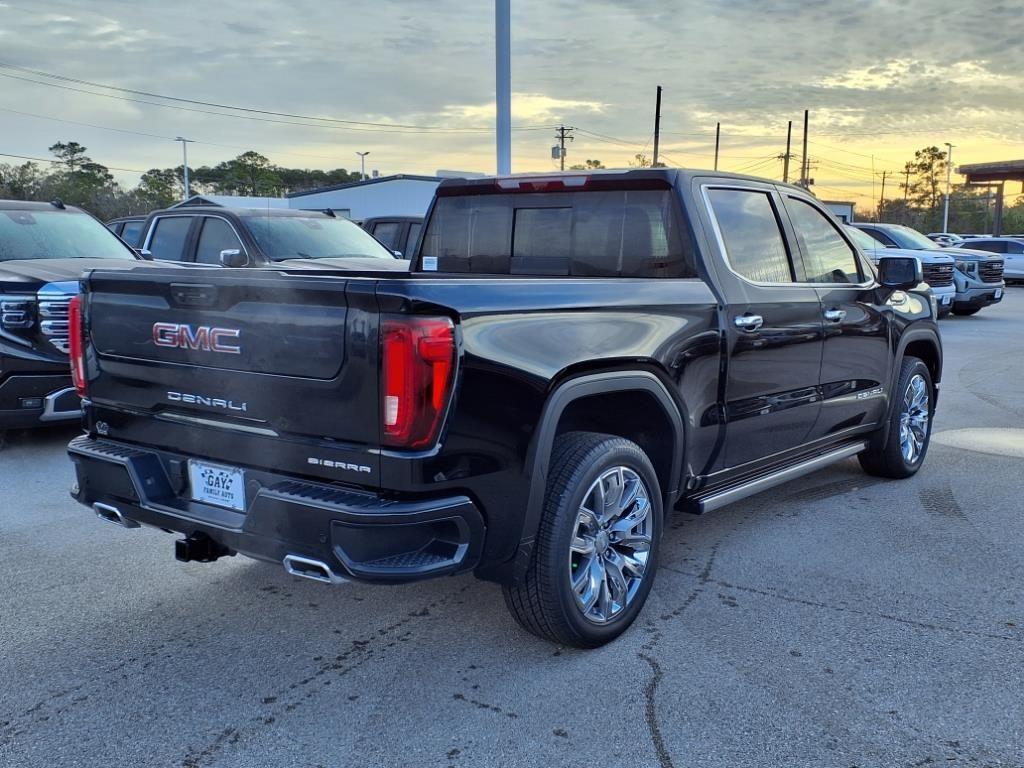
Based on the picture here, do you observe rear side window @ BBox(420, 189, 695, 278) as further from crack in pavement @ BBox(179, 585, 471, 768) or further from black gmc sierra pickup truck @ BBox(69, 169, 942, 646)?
crack in pavement @ BBox(179, 585, 471, 768)

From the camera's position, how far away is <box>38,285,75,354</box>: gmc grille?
6680 millimetres

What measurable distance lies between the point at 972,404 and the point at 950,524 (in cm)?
437

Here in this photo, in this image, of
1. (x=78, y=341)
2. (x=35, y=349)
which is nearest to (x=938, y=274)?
(x=35, y=349)

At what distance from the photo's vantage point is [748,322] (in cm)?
445

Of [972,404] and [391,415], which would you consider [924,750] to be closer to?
[391,415]

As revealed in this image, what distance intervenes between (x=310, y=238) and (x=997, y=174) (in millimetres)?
58464

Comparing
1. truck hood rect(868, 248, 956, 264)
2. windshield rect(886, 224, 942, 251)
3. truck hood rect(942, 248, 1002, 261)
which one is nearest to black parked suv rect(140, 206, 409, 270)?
truck hood rect(868, 248, 956, 264)

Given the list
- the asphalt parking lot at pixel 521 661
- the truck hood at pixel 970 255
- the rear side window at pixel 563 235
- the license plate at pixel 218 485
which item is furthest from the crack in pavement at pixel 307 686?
the truck hood at pixel 970 255

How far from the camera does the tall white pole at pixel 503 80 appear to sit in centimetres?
1291

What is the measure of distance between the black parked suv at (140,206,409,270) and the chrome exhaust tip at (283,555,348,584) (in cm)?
600

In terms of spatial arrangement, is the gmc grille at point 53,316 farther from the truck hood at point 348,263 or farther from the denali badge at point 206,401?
the denali badge at point 206,401

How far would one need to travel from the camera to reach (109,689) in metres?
3.33

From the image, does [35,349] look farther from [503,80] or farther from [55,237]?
[503,80]

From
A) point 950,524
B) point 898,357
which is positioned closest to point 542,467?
point 950,524
